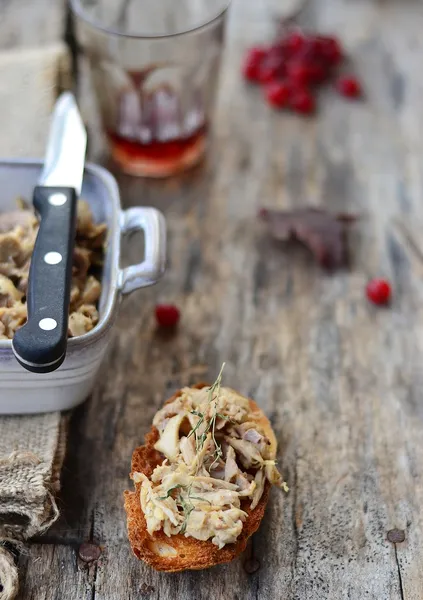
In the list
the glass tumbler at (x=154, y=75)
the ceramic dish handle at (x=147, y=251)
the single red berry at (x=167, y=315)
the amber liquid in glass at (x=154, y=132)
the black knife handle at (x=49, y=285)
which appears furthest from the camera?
→ the amber liquid in glass at (x=154, y=132)

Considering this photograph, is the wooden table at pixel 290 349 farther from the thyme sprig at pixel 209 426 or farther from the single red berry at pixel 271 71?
the thyme sprig at pixel 209 426

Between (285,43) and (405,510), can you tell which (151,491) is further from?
(285,43)

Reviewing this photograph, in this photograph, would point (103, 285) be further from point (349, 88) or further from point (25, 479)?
point (349, 88)

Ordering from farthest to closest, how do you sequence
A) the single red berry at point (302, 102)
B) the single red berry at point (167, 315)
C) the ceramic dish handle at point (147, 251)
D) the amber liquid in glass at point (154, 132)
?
the single red berry at point (302, 102) < the amber liquid in glass at point (154, 132) < the single red berry at point (167, 315) < the ceramic dish handle at point (147, 251)

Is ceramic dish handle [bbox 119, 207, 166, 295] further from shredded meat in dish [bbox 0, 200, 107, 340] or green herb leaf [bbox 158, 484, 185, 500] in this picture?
green herb leaf [bbox 158, 484, 185, 500]

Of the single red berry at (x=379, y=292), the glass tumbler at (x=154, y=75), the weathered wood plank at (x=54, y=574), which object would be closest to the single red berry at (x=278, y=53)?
the glass tumbler at (x=154, y=75)

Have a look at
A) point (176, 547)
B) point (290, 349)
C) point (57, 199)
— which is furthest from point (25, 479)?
point (290, 349)

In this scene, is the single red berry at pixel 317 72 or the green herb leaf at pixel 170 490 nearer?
the green herb leaf at pixel 170 490
